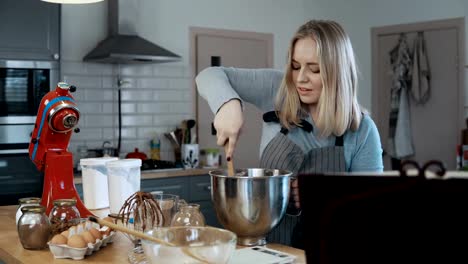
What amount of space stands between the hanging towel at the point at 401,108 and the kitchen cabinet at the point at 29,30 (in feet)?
11.2

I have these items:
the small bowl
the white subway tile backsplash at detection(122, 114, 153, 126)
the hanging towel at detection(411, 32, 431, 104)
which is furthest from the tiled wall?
the small bowl

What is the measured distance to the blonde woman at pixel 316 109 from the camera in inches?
87.8

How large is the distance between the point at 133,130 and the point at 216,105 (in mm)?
3545

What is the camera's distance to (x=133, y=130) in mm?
5578

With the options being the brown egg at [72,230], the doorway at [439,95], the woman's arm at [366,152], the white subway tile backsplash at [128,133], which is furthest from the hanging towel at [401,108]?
the brown egg at [72,230]

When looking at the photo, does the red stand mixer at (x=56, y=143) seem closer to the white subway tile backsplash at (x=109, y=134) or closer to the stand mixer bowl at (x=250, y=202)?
the stand mixer bowl at (x=250, y=202)

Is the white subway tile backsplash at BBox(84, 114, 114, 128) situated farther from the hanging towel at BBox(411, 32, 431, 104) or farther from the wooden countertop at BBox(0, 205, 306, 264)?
the wooden countertop at BBox(0, 205, 306, 264)

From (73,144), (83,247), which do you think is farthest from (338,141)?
(73,144)

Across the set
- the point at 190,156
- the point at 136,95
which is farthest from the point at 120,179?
the point at 136,95

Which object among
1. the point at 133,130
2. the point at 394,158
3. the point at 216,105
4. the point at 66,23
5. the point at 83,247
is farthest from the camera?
the point at 394,158

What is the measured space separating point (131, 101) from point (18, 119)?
1230mm

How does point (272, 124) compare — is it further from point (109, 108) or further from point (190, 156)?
point (109, 108)

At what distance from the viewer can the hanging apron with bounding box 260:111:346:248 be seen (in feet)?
7.43

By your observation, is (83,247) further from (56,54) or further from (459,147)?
(459,147)
